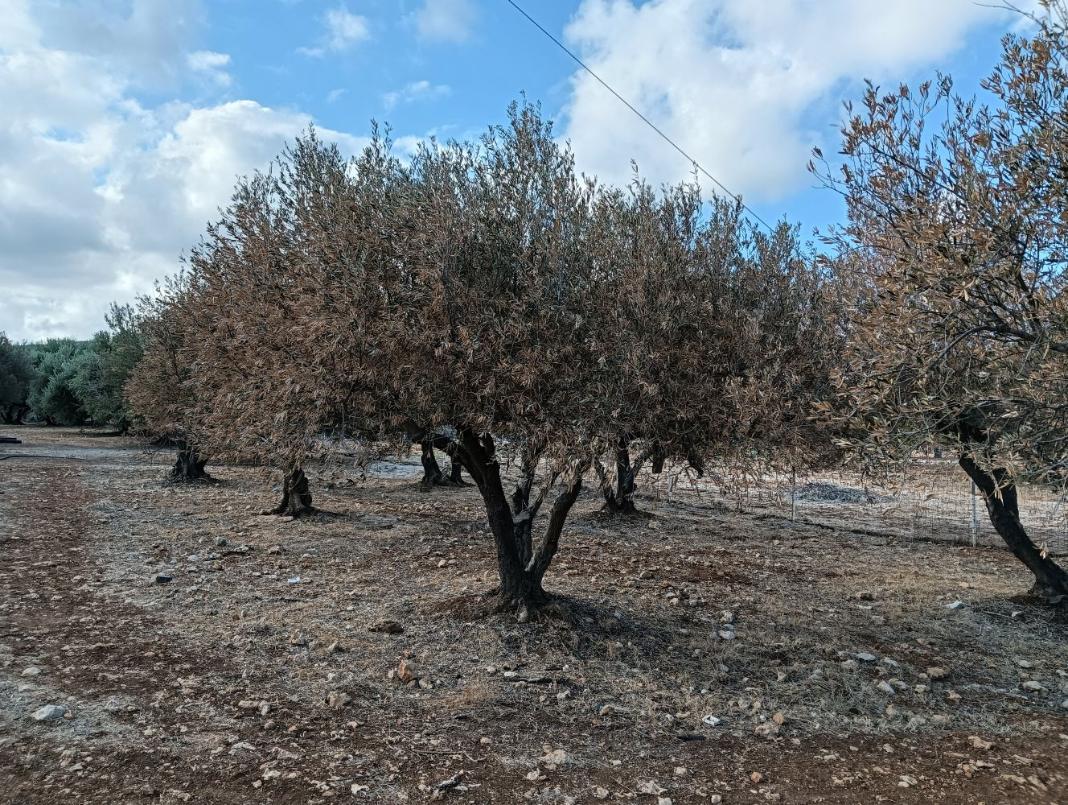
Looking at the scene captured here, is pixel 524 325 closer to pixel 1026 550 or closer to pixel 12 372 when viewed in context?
pixel 1026 550

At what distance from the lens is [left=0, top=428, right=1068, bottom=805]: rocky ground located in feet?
16.1

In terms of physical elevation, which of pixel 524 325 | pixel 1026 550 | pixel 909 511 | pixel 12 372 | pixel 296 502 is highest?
pixel 12 372

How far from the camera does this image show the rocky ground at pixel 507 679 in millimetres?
4902

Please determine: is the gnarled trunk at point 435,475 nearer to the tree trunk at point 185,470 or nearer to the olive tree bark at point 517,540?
the tree trunk at point 185,470

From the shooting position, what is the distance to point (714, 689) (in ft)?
21.9

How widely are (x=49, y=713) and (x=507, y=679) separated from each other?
364cm

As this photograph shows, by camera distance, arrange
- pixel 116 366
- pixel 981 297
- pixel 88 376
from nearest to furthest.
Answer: pixel 981 297, pixel 116 366, pixel 88 376

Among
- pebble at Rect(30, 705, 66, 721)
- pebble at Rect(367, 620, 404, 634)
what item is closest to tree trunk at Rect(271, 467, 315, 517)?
pebble at Rect(367, 620, 404, 634)

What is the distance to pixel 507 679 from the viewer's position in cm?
668

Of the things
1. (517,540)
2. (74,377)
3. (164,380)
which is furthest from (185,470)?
(74,377)

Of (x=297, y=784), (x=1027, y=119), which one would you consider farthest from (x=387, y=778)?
(x=1027, y=119)

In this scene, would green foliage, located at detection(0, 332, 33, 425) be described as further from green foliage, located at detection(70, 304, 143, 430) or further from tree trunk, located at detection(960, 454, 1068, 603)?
tree trunk, located at detection(960, 454, 1068, 603)

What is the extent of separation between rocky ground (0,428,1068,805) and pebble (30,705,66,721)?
0.02 meters

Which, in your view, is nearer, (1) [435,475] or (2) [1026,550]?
(2) [1026,550]
